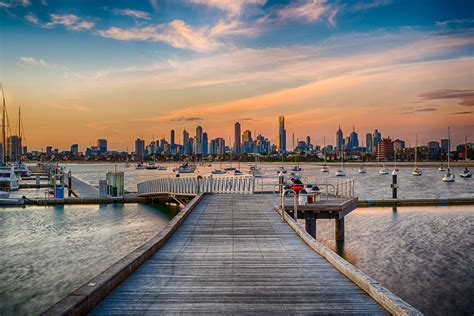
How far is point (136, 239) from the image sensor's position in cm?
2659

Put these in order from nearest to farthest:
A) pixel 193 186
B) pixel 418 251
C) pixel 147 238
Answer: pixel 418 251
pixel 147 238
pixel 193 186

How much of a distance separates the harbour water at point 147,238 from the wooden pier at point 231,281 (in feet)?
21.0

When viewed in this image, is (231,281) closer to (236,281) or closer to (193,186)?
(236,281)

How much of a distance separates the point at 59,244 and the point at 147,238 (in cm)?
494

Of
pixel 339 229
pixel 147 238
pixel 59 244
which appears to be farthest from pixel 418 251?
pixel 59 244

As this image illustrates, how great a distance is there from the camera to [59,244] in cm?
2503

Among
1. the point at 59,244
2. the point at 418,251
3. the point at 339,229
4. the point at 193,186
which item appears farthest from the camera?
the point at 193,186

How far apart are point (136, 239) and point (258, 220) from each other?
39.3 ft

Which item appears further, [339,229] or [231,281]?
[339,229]

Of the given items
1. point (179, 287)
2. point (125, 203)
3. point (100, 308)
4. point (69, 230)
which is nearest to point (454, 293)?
point (179, 287)

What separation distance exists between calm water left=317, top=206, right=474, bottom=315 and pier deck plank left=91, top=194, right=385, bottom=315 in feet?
21.3

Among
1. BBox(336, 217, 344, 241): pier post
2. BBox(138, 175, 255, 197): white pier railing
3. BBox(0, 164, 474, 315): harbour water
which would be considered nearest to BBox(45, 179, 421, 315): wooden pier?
BBox(0, 164, 474, 315): harbour water

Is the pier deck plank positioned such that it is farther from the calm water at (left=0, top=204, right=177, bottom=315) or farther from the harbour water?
the harbour water

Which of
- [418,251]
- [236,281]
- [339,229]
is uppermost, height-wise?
[236,281]
